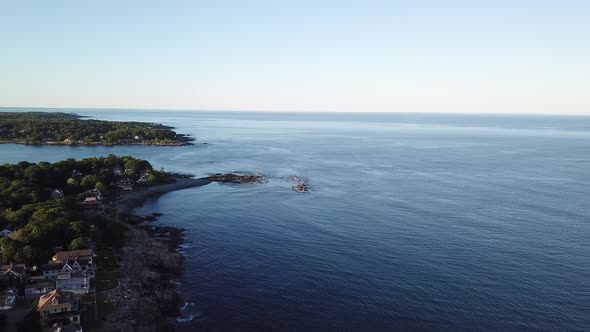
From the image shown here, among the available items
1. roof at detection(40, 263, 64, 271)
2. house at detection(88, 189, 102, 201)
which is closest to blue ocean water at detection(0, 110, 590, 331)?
house at detection(88, 189, 102, 201)

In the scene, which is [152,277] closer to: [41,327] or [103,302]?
[103,302]

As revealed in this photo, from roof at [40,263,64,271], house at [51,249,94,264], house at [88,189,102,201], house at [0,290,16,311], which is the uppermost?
house at [88,189,102,201]

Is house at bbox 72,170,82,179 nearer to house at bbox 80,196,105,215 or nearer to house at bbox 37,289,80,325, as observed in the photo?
house at bbox 80,196,105,215

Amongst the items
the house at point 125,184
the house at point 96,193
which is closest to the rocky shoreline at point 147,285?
the house at point 96,193

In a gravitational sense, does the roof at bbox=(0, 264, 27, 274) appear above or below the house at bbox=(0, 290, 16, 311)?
above

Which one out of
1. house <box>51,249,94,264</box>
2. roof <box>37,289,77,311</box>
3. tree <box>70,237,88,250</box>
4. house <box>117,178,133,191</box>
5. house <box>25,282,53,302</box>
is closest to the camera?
roof <box>37,289,77,311</box>

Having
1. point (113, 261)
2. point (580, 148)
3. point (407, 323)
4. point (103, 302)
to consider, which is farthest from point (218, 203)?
point (580, 148)
